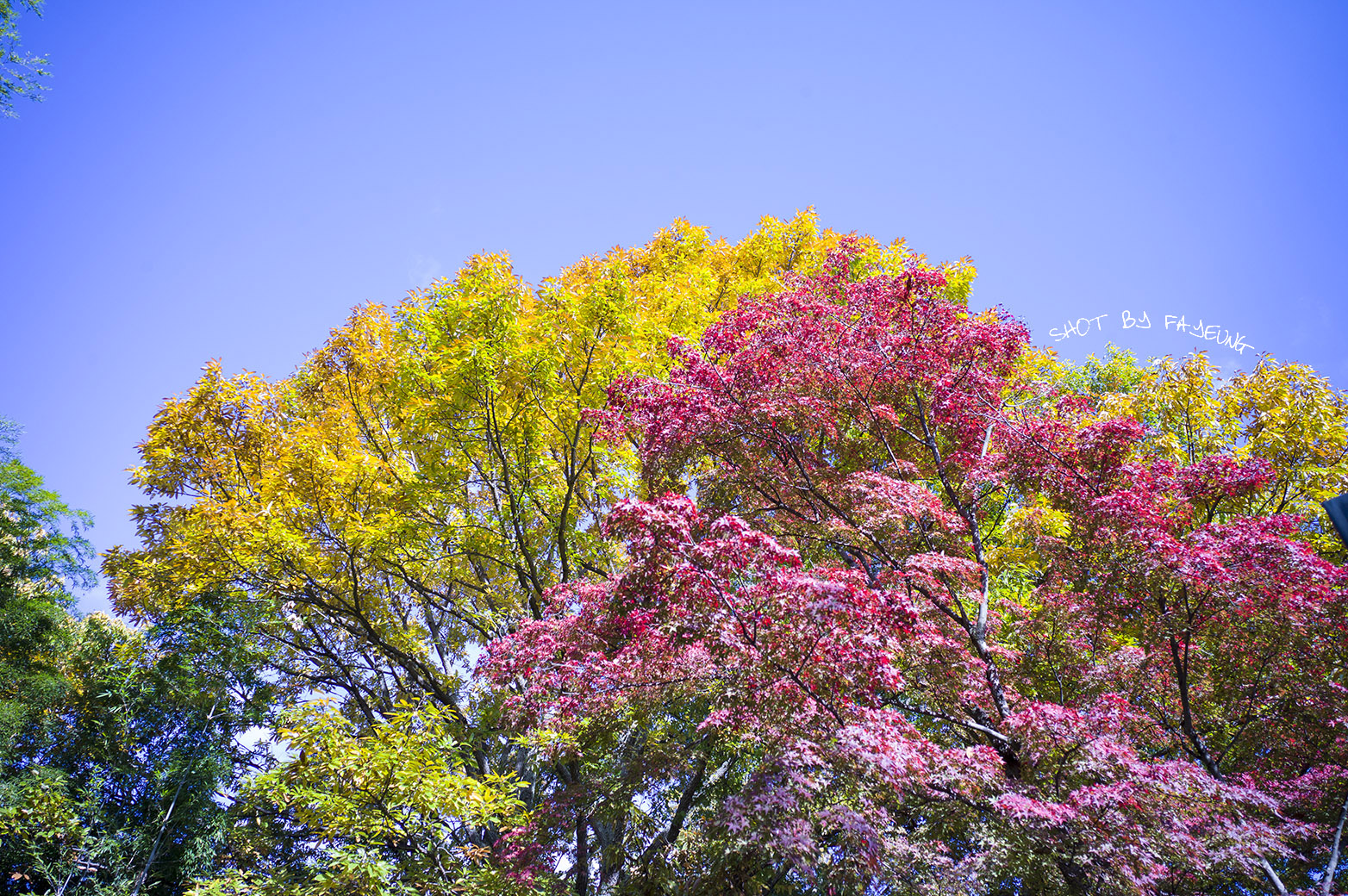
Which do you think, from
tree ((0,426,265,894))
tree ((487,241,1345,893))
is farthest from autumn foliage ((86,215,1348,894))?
tree ((0,426,265,894))

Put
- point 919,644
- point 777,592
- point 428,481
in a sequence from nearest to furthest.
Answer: point 777,592, point 919,644, point 428,481

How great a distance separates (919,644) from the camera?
16.7 feet

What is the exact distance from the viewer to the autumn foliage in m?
4.43

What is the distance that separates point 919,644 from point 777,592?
1.43 m

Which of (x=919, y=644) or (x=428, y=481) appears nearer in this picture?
(x=919, y=644)

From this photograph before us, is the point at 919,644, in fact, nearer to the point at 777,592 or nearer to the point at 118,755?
the point at 777,592

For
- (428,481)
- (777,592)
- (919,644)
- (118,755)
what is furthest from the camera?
(118,755)

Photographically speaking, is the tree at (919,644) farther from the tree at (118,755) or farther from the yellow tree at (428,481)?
the tree at (118,755)

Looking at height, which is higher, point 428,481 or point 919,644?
point 428,481

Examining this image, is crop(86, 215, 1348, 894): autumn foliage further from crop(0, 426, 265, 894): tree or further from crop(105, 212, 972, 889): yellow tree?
crop(0, 426, 265, 894): tree

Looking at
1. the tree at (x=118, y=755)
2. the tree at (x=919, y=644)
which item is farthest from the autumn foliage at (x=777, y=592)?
the tree at (x=118, y=755)

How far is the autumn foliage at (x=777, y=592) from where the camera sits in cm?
443

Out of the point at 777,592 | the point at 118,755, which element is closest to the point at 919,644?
the point at 777,592

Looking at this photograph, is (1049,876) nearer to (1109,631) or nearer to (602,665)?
(1109,631)
